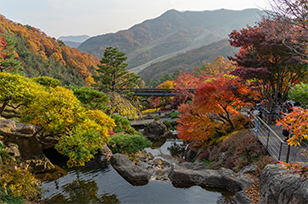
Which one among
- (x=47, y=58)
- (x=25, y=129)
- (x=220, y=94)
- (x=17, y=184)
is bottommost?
(x=17, y=184)

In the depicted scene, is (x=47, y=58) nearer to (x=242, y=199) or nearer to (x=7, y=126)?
(x=7, y=126)

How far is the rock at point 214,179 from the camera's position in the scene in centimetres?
700

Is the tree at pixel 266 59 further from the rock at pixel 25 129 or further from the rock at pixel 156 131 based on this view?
the rock at pixel 156 131

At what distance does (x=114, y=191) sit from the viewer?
8086 mm

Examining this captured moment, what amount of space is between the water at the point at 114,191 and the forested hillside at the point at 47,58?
38.6m

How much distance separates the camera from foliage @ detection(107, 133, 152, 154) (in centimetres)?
1346

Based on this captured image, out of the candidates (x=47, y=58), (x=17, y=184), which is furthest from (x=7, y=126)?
(x=47, y=58)

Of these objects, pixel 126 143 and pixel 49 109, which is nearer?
pixel 49 109

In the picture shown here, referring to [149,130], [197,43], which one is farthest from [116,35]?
[149,130]

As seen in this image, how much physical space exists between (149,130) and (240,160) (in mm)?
15757

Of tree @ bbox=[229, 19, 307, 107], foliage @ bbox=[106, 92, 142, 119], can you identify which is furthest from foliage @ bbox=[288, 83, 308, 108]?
foliage @ bbox=[106, 92, 142, 119]

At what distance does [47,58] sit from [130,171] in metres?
54.9

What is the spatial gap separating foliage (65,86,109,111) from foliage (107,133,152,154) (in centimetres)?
265

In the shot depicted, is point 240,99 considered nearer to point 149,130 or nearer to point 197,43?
point 149,130
